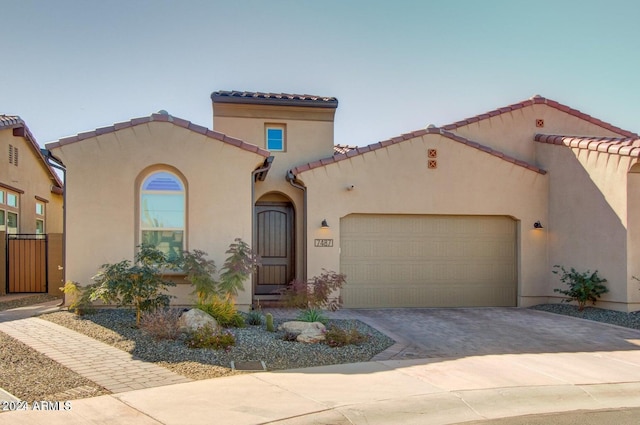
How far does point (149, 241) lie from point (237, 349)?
14.5 ft

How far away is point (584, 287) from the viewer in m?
12.9

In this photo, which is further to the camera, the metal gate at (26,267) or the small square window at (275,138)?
the metal gate at (26,267)

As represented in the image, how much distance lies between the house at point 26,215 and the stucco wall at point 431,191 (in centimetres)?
659

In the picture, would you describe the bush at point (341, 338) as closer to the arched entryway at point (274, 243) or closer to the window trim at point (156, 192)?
the window trim at point (156, 192)

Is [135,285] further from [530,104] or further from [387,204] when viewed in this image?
[530,104]

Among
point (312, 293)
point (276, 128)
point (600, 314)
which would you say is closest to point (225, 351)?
point (312, 293)

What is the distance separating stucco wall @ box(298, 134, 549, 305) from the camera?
13523 mm

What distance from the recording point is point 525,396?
676 centimetres

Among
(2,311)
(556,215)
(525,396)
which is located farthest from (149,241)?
(556,215)

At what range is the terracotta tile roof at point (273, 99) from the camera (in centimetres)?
1432

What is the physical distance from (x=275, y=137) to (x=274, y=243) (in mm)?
2806

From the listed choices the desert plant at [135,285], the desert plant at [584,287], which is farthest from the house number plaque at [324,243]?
the desert plant at [584,287]

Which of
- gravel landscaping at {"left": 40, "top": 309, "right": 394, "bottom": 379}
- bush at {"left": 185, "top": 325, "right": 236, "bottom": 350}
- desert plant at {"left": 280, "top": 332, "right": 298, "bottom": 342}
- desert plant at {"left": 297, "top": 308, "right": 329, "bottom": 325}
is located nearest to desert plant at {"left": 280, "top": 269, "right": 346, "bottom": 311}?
desert plant at {"left": 297, "top": 308, "right": 329, "bottom": 325}

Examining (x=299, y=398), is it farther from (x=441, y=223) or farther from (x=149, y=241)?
(x=441, y=223)
